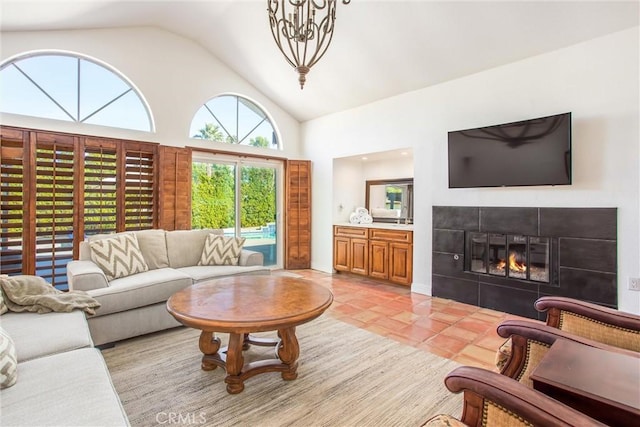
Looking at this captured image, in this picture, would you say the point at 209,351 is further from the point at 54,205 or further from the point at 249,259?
the point at 54,205

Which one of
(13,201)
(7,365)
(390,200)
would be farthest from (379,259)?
(13,201)

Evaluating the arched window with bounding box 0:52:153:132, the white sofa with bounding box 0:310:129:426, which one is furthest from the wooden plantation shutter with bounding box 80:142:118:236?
the white sofa with bounding box 0:310:129:426

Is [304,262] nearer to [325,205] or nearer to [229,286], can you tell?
[325,205]

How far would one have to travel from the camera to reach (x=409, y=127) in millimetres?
4367

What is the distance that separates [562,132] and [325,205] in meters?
3.47

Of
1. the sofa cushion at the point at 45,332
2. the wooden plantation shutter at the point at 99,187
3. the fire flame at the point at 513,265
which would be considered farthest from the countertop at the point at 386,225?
the sofa cushion at the point at 45,332

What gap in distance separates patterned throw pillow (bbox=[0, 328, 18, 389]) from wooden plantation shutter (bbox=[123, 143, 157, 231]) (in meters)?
3.01

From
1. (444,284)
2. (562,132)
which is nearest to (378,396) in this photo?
(444,284)

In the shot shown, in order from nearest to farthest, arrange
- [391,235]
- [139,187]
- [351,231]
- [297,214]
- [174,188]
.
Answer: [139,187], [174,188], [391,235], [351,231], [297,214]

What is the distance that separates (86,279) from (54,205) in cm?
164

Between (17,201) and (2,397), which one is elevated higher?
(17,201)

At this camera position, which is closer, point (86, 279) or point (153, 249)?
point (86, 279)

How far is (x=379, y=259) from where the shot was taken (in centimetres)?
477

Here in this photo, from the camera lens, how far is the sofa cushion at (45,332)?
5.19 ft
